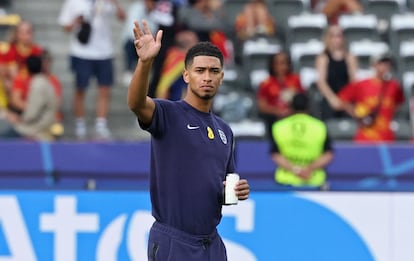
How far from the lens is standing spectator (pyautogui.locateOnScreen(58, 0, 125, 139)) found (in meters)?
14.9

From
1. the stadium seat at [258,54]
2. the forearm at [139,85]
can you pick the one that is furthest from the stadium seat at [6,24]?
the forearm at [139,85]

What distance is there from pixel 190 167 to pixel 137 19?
27.8ft

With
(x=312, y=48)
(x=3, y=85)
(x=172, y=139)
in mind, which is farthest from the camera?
(x=312, y=48)

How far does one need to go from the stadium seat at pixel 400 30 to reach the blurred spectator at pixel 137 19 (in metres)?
3.09

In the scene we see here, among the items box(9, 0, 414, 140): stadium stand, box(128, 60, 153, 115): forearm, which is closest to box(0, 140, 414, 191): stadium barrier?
box(9, 0, 414, 140): stadium stand

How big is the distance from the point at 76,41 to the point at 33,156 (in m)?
1.87

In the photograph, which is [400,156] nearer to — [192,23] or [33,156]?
[192,23]

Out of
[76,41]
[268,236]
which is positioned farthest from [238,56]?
[268,236]

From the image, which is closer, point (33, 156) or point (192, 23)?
point (33, 156)

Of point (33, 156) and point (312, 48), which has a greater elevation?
point (312, 48)

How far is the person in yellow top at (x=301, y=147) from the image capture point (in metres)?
12.1

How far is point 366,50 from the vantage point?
15914 millimetres

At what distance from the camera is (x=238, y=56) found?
16125mm

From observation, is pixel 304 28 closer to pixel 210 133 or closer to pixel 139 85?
pixel 210 133
